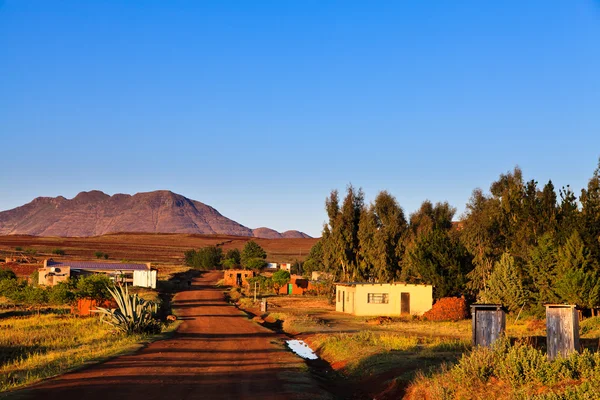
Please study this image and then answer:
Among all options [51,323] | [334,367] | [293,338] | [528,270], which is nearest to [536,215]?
[528,270]

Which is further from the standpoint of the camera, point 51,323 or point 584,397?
point 51,323

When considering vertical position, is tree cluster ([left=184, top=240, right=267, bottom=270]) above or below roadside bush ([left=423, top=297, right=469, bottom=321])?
above

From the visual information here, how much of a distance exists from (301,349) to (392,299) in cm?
2223

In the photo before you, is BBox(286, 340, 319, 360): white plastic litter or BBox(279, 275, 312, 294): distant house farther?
BBox(279, 275, 312, 294): distant house

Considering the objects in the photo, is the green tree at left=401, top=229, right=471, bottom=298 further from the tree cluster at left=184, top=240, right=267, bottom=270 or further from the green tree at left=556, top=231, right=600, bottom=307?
the tree cluster at left=184, top=240, right=267, bottom=270

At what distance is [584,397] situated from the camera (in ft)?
35.6

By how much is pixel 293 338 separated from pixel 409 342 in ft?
25.2

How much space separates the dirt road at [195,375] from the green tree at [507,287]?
62.8ft

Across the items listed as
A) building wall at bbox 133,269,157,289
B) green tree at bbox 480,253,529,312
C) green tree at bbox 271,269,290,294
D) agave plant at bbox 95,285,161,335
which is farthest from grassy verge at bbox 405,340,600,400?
building wall at bbox 133,269,157,289

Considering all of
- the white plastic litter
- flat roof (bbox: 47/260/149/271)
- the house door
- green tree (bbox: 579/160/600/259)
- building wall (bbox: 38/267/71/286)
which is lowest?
the white plastic litter

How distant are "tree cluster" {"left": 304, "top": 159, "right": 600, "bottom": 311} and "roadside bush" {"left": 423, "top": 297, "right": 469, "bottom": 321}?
79.7 inches

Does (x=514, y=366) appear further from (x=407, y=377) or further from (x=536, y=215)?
(x=536, y=215)

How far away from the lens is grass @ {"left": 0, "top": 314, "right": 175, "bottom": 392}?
1880 cm

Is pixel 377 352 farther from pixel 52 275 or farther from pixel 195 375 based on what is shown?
pixel 52 275
